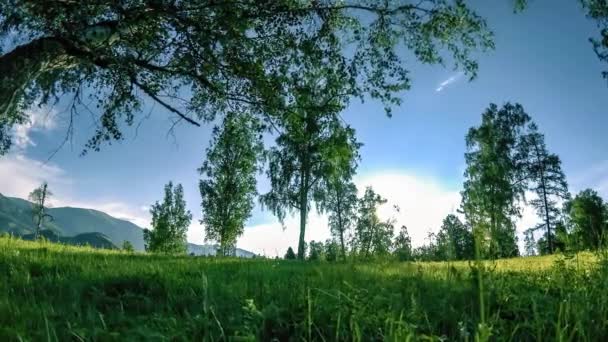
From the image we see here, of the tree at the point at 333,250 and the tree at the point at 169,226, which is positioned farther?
the tree at the point at 169,226

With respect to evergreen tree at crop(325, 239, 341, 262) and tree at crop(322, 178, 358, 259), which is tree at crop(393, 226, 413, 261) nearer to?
evergreen tree at crop(325, 239, 341, 262)

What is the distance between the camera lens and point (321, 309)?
3.09m

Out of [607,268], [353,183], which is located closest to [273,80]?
[607,268]

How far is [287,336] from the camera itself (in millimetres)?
2801

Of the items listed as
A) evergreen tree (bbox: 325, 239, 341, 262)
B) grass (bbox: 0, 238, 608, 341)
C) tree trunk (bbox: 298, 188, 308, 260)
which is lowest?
grass (bbox: 0, 238, 608, 341)

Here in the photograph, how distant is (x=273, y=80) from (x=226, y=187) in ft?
136

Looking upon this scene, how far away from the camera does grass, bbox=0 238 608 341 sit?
2480mm

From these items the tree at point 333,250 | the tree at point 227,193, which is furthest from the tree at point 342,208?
the tree at point 333,250

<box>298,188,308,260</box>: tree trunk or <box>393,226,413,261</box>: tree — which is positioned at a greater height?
<box>298,188,308,260</box>: tree trunk

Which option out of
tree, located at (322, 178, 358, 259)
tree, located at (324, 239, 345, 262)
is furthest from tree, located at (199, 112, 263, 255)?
tree, located at (324, 239, 345, 262)

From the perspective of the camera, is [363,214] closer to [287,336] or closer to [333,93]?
[333,93]

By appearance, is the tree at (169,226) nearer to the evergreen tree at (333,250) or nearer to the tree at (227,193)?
the tree at (227,193)

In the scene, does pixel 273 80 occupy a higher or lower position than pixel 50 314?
higher

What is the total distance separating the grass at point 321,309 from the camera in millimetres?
2480
